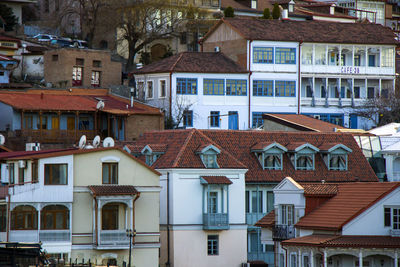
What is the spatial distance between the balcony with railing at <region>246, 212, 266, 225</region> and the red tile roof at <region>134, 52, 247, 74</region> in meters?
22.0

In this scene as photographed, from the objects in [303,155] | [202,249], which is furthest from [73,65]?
[202,249]

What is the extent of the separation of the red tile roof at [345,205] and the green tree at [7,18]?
5772cm

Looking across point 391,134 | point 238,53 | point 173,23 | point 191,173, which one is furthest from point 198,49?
point 191,173

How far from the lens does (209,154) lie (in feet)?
217

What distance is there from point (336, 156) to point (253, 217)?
699cm

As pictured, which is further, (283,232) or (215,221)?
(215,221)

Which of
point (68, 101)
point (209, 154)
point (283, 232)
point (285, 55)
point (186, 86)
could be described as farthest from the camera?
point (285, 55)

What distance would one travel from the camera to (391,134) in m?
80.7

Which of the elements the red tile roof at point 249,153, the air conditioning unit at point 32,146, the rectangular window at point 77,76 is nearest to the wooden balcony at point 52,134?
the air conditioning unit at point 32,146

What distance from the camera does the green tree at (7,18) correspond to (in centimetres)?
10800

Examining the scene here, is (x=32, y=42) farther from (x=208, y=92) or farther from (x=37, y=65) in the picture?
(x=208, y=92)

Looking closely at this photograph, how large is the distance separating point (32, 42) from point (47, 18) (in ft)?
47.6

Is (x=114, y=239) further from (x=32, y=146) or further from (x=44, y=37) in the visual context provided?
(x=44, y=37)

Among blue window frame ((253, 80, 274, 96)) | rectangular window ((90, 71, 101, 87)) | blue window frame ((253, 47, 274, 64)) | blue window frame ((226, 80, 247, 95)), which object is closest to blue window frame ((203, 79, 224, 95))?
blue window frame ((226, 80, 247, 95))
